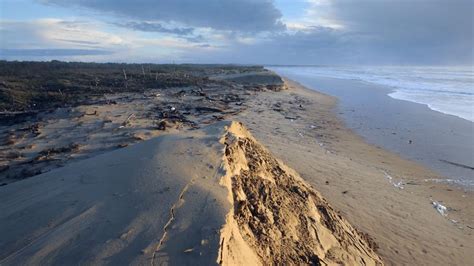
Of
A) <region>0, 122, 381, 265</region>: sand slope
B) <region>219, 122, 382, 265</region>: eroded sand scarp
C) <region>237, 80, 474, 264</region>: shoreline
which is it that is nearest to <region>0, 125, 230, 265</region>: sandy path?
<region>0, 122, 381, 265</region>: sand slope

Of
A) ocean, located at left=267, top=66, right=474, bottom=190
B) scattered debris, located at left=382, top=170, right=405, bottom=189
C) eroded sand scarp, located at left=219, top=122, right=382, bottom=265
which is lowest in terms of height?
ocean, located at left=267, top=66, right=474, bottom=190

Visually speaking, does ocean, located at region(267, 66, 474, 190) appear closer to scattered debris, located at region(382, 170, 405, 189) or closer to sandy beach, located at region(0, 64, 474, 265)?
scattered debris, located at region(382, 170, 405, 189)

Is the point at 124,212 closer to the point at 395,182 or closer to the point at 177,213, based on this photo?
the point at 177,213

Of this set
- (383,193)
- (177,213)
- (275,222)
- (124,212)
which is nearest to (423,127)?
(383,193)

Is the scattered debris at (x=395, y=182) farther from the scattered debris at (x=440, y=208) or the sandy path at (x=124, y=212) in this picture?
the sandy path at (x=124, y=212)

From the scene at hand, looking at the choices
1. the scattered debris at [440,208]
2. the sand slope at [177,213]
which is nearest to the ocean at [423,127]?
the scattered debris at [440,208]

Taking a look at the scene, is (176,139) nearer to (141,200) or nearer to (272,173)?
(272,173)
